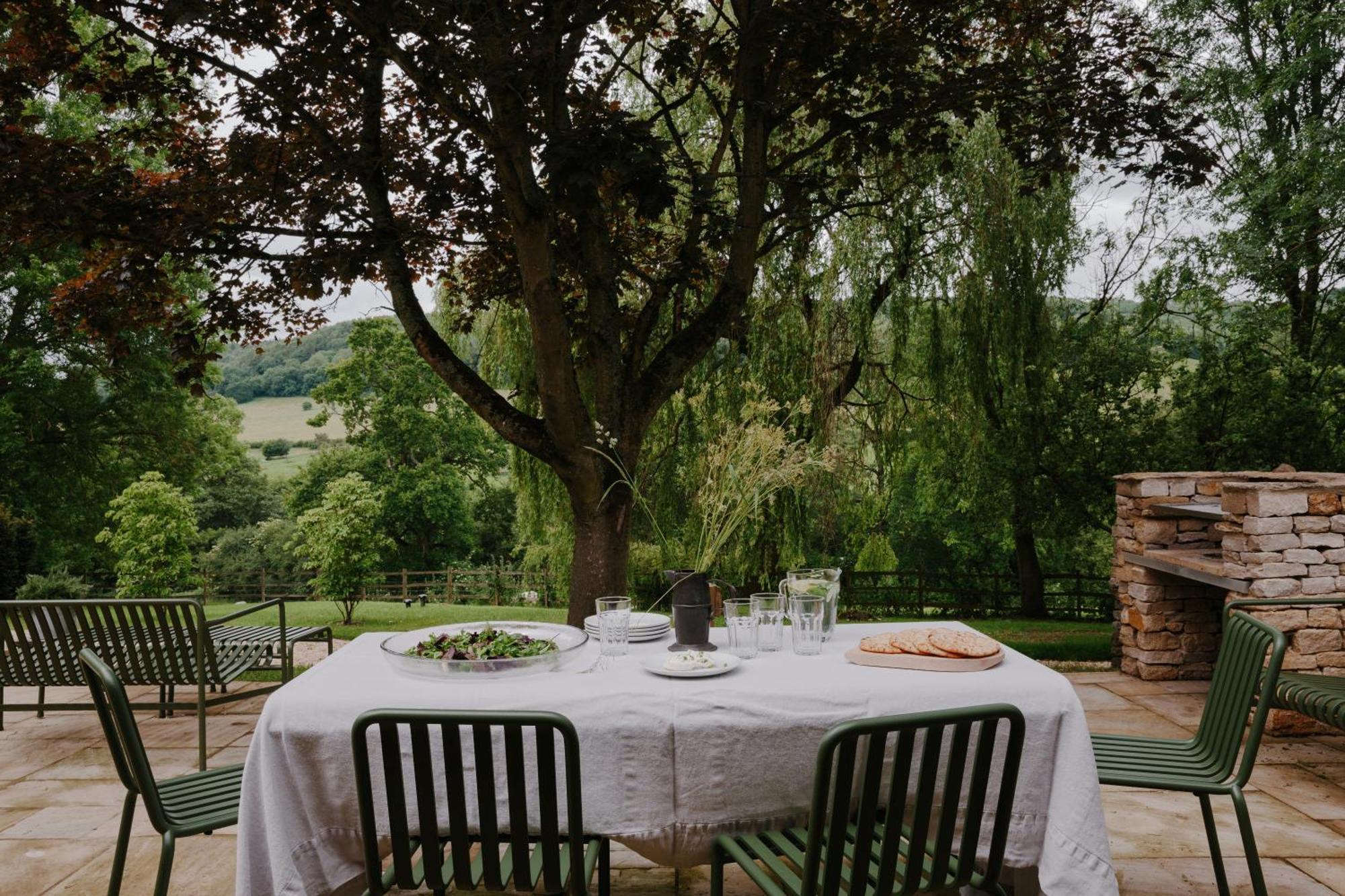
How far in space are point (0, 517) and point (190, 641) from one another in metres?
7.96

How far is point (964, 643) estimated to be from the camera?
236 cm

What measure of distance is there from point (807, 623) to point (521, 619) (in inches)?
331

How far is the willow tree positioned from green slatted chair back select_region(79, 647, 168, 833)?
227 centimetres

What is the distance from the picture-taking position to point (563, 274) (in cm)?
568

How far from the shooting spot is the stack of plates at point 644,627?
275cm

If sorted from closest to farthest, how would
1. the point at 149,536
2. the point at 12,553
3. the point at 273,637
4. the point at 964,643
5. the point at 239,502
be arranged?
the point at 964,643 < the point at 273,637 < the point at 12,553 < the point at 149,536 < the point at 239,502

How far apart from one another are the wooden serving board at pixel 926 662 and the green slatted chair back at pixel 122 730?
1.79 m

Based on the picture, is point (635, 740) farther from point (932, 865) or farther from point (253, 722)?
point (253, 722)

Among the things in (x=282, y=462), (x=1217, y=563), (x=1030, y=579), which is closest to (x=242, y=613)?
(x=1217, y=563)

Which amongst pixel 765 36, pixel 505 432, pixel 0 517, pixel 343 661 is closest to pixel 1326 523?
pixel 765 36

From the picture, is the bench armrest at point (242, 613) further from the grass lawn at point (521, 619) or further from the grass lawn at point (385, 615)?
the grass lawn at point (385, 615)

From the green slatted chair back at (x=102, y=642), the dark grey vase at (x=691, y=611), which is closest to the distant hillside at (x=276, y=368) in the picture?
the green slatted chair back at (x=102, y=642)

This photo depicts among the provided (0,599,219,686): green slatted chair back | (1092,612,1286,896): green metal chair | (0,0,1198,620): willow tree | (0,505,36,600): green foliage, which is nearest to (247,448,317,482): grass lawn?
(0,505,36,600): green foliage

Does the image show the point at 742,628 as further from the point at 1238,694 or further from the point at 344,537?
the point at 344,537
